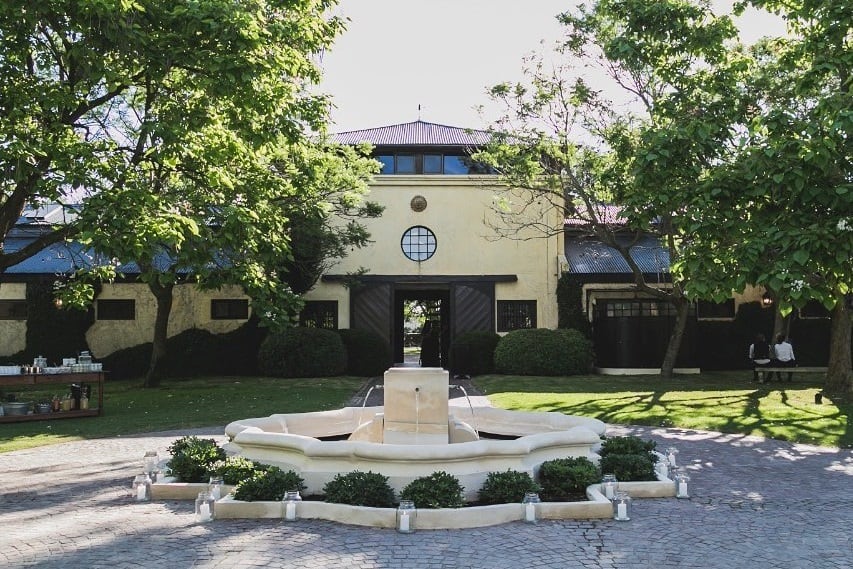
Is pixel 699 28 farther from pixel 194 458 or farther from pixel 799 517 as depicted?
pixel 194 458

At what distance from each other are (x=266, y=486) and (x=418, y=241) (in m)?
20.8

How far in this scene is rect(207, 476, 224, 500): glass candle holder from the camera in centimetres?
709

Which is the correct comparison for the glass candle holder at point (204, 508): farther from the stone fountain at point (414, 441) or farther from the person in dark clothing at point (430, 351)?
the person in dark clothing at point (430, 351)

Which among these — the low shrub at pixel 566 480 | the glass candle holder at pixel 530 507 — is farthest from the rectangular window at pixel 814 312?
the glass candle holder at pixel 530 507

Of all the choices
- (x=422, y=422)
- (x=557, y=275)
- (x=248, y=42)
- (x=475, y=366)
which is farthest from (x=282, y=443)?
(x=557, y=275)

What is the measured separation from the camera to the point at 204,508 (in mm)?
6754

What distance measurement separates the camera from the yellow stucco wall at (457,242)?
2725cm

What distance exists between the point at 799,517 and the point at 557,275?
20.5 m

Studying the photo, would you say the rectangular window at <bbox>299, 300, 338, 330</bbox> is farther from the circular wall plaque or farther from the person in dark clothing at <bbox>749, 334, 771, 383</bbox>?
the person in dark clothing at <bbox>749, 334, 771, 383</bbox>

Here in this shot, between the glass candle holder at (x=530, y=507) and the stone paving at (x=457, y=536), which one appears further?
the glass candle holder at (x=530, y=507)

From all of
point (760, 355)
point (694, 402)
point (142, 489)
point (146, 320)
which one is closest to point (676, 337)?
point (760, 355)

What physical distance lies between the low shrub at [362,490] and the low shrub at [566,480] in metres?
1.75

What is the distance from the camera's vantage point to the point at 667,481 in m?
7.84

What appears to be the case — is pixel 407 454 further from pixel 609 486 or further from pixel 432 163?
pixel 432 163
